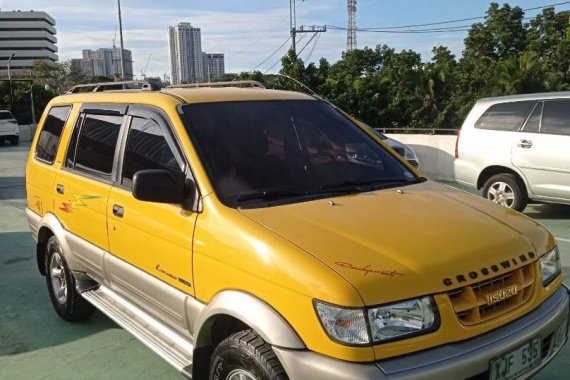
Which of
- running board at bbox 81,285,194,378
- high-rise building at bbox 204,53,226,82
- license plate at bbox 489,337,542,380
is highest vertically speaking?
high-rise building at bbox 204,53,226,82

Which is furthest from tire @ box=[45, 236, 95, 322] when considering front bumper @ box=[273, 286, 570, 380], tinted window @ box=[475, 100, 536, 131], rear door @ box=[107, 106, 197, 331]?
tinted window @ box=[475, 100, 536, 131]

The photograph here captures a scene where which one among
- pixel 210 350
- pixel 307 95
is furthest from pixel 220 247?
pixel 307 95

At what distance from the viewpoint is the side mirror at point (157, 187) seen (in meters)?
2.79

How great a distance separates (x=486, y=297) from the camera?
2.33 metres

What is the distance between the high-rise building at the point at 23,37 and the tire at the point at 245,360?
129437 mm

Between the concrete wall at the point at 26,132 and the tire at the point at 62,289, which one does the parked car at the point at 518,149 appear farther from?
the concrete wall at the point at 26,132

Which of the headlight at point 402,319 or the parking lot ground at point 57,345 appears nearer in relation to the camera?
the headlight at point 402,319

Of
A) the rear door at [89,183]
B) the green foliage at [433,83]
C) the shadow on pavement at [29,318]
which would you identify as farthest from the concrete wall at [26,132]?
the rear door at [89,183]

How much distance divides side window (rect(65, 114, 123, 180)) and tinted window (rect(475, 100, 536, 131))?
5948 mm

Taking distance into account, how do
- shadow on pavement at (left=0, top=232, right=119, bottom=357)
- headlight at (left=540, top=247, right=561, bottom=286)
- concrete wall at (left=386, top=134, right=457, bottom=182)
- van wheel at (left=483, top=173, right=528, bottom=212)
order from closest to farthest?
headlight at (left=540, top=247, right=561, bottom=286), shadow on pavement at (left=0, top=232, right=119, bottom=357), van wheel at (left=483, top=173, right=528, bottom=212), concrete wall at (left=386, top=134, right=457, bottom=182)

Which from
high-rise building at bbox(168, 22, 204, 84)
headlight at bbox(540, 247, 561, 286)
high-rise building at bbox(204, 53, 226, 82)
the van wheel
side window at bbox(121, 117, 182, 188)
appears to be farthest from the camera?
high-rise building at bbox(204, 53, 226, 82)

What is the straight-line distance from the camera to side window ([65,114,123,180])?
3.75 m

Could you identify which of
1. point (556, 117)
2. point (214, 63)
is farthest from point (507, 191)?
point (214, 63)

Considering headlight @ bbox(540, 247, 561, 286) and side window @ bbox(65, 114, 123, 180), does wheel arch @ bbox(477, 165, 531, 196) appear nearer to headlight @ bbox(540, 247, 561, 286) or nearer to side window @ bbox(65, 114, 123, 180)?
headlight @ bbox(540, 247, 561, 286)
